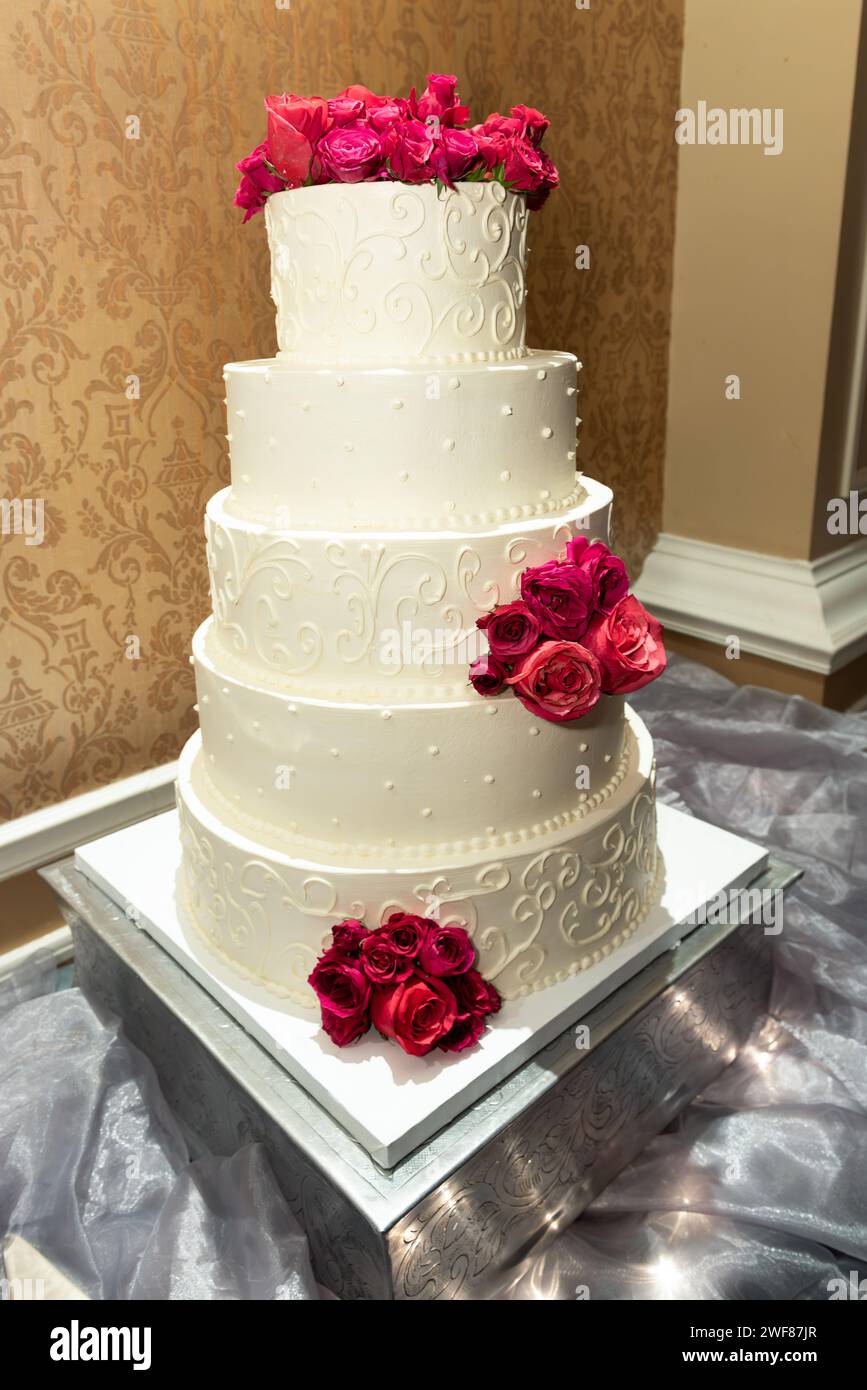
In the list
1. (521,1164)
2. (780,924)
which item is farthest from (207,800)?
(780,924)

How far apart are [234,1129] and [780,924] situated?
44.2 inches

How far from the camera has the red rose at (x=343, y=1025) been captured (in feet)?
4.97

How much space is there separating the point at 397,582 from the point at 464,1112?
79 cm

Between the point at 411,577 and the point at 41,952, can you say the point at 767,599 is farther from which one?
the point at 41,952

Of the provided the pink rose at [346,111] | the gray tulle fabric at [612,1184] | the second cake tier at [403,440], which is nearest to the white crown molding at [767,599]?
the gray tulle fabric at [612,1184]

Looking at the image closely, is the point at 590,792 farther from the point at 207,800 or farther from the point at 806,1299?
the point at 806,1299

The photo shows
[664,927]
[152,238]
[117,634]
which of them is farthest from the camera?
[117,634]

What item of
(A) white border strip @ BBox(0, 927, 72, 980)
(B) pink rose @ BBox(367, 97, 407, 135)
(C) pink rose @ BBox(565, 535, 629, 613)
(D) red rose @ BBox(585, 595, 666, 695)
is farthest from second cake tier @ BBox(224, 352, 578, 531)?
(A) white border strip @ BBox(0, 927, 72, 980)

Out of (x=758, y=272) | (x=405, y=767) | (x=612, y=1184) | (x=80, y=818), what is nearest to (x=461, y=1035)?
(x=405, y=767)

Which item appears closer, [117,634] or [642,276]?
[117,634]

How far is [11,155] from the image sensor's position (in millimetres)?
2004

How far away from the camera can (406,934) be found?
1505 millimetres

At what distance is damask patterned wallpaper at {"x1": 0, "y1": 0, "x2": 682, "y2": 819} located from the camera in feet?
6.82

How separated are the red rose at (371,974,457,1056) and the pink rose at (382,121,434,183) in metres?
1.16
